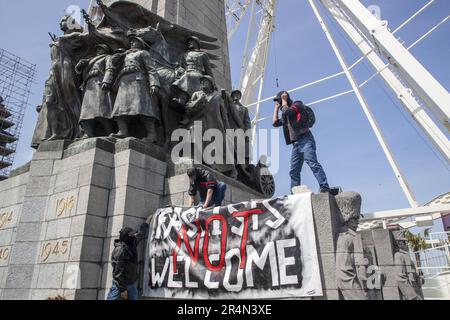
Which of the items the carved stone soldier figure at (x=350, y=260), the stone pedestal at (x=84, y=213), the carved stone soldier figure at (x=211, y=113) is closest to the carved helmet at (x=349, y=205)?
the carved stone soldier figure at (x=350, y=260)

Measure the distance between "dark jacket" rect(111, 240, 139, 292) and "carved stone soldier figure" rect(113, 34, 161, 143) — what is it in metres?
3.05

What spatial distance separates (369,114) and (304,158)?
1411cm

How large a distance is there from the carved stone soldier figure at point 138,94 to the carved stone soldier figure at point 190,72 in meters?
0.61

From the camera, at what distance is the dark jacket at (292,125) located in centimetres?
675

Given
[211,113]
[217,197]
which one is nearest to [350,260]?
[217,197]

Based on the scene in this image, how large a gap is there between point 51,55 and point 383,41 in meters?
12.1

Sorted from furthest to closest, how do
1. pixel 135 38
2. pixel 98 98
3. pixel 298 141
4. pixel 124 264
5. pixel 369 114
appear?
1. pixel 369 114
2. pixel 135 38
3. pixel 98 98
4. pixel 298 141
5. pixel 124 264

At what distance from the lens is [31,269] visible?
6637 mm

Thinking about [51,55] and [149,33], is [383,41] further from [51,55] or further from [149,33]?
[51,55]

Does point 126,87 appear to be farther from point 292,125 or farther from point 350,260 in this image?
point 350,260

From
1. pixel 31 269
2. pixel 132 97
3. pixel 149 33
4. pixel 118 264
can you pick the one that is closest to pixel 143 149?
pixel 132 97

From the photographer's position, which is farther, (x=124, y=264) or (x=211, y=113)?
(x=211, y=113)

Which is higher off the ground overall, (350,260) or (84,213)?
(84,213)

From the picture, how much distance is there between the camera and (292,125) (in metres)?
6.80
